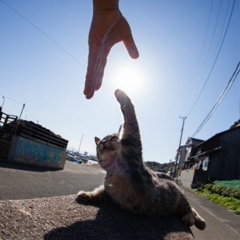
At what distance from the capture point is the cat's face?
12.0ft

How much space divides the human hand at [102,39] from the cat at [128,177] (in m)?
1.65

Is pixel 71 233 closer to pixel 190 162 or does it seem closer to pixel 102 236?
pixel 102 236

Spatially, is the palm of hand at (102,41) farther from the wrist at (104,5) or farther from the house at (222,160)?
the house at (222,160)

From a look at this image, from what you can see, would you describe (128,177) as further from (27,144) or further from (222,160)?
(222,160)

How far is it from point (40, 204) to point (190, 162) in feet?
170

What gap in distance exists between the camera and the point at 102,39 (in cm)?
179

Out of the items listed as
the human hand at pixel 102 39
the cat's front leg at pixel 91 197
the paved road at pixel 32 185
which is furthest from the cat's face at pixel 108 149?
the paved road at pixel 32 185

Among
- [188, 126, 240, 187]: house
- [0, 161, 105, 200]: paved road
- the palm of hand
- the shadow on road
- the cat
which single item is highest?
[188, 126, 240, 187]: house

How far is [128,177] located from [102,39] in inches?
79.6

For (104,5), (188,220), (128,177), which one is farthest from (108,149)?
(104,5)

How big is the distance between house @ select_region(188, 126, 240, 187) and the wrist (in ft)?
120

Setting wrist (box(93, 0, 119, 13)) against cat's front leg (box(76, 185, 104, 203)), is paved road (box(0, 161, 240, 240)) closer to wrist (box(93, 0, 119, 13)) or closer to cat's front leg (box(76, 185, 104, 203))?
cat's front leg (box(76, 185, 104, 203))

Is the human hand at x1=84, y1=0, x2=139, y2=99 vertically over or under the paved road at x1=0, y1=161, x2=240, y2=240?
over

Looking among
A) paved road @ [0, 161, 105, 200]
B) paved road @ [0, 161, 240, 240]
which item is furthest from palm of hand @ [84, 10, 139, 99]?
paved road @ [0, 161, 105, 200]
